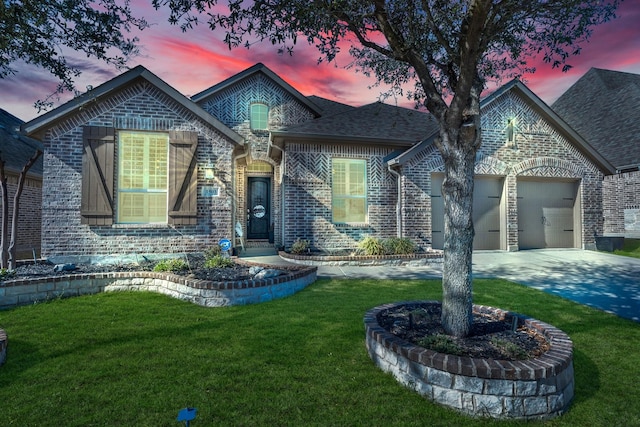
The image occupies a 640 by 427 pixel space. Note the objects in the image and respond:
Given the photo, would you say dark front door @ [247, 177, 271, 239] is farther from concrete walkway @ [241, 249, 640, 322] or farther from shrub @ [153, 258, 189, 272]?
shrub @ [153, 258, 189, 272]

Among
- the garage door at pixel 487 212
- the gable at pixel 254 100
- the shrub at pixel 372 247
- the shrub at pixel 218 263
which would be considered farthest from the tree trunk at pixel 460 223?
the gable at pixel 254 100

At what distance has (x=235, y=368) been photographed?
3316 millimetres

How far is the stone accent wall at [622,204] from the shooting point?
15531 millimetres

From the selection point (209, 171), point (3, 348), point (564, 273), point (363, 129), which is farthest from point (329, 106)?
point (3, 348)

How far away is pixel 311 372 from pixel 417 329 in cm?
131

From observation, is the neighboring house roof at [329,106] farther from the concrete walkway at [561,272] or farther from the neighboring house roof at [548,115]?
the concrete walkway at [561,272]

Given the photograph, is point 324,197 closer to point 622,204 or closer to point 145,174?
point 145,174

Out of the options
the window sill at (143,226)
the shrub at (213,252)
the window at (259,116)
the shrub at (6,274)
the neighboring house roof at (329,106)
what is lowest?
the shrub at (6,274)

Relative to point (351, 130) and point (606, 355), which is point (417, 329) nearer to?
point (606, 355)

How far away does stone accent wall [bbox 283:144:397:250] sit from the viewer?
10.3m

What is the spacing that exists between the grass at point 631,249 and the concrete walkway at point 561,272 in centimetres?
73

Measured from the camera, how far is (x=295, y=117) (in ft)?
49.3

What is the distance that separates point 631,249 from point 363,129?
10.7 metres

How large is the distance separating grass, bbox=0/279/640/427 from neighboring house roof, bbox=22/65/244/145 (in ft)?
16.0
